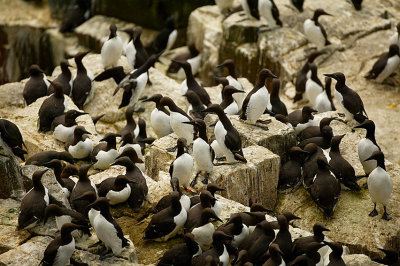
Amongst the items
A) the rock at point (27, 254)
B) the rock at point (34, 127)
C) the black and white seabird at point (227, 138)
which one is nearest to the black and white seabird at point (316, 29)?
the rock at point (34, 127)

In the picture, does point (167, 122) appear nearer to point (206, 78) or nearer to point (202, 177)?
point (202, 177)

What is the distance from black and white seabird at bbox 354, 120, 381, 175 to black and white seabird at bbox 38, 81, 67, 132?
517 cm

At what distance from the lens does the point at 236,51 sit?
16.7 m

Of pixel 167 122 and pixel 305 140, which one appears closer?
pixel 305 140

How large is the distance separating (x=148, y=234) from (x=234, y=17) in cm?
911

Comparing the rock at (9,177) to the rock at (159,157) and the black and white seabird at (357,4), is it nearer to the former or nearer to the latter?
the rock at (159,157)

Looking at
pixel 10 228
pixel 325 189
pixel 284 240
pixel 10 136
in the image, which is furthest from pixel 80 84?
pixel 284 240

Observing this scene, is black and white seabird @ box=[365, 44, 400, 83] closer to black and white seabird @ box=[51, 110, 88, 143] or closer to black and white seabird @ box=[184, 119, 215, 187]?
black and white seabird @ box=[184, 119, 215, 187]

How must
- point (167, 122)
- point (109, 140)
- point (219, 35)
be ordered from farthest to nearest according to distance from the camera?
point (219, 35), point (167, 122), point (109, 140)

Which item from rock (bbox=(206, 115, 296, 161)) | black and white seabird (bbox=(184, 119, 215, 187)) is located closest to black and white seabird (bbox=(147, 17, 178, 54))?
rock (bbox=(206, 115, 296, 161))

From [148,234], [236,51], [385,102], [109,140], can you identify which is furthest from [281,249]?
[236,51]

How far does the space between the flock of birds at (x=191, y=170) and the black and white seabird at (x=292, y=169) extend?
2 centimetres

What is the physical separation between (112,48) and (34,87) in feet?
6.01

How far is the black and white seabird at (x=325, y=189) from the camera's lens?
10.1 m
